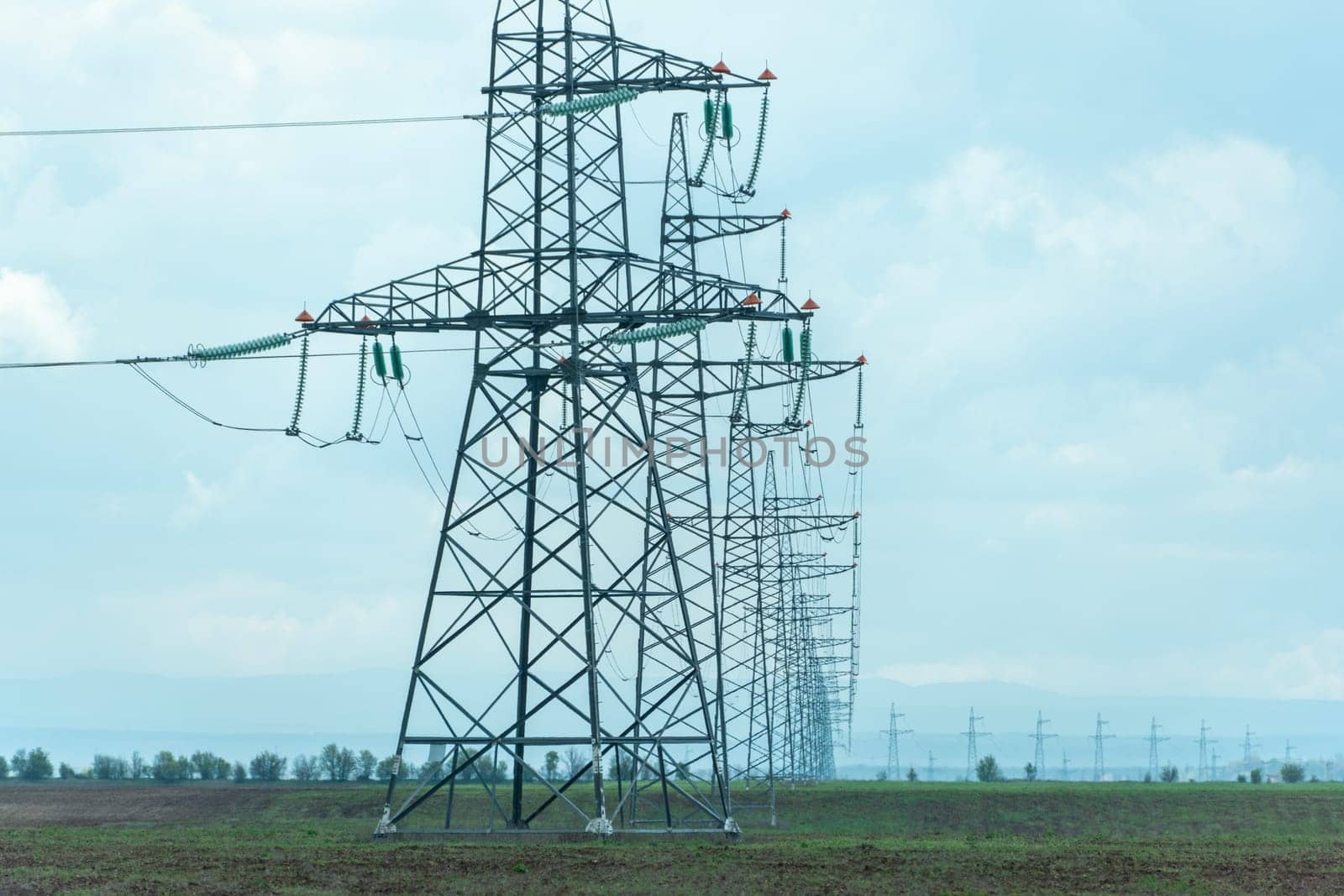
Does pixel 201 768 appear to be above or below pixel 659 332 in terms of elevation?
below

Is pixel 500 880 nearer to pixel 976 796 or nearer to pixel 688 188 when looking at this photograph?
pixel 688 188

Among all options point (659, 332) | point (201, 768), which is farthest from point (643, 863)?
point (201, 768)

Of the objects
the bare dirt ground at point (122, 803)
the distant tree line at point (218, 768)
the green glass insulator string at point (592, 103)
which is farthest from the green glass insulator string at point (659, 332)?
the distant tree line at point (218, 768)

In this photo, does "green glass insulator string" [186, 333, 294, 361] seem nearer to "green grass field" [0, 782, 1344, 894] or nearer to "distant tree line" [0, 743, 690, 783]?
"green grass field" [0, 782, 1344, 894]

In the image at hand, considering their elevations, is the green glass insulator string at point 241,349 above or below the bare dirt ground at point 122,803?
above

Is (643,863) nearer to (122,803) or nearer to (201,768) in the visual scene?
(122,803)

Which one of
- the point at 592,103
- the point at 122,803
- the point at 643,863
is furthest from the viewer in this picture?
the point at 122,803

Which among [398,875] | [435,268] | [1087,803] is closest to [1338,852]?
[398,875]

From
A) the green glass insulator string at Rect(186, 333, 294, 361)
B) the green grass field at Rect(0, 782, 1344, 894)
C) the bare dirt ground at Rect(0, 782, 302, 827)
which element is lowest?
the bare dirt ground at Rect(0, 782, 302, 827)

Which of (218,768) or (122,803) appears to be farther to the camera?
(218,768)

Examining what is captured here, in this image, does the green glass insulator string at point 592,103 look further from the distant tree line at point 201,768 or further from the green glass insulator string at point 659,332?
the distant tree line at point 201,768

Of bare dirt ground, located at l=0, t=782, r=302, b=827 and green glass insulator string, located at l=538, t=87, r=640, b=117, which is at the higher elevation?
green glass insulator string, located at l=538, t=87, r=640, b=117

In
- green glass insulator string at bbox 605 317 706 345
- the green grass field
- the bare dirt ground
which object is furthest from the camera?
the bare dirt ground

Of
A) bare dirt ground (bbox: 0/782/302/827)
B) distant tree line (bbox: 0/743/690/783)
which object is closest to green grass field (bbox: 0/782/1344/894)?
bare dirt ground (bbox: 0/782/302/827)
